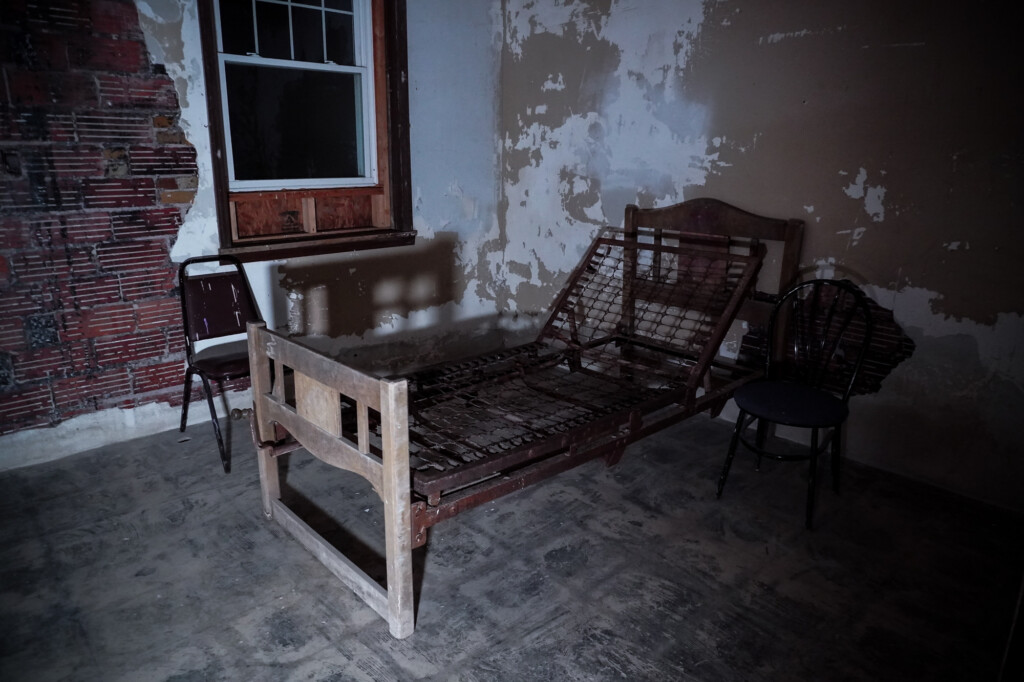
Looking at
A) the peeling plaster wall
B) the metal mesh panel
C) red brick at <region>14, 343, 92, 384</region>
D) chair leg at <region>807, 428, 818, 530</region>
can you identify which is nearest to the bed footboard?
the metal mesh panel

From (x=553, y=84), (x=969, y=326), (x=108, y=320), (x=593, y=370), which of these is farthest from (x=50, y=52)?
(x=969, y=326)

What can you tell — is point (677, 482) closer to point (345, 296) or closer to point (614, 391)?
point (614, 391)

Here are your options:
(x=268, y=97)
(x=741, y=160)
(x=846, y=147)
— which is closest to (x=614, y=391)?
(x=741, y=160)

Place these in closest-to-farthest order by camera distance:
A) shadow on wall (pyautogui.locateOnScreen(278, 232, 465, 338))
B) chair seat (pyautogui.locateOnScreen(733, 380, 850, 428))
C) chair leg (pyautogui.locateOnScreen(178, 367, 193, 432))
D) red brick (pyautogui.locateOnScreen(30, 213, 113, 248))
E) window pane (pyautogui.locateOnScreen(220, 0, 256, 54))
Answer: chair seat (pyautogui.locateOnScreen(733, 380, 850, 428)), red brick (pyautogui.locateOnScreen(30, 213, 113, 248)), chair leg (pyautogui.locateOnScreen(178, 367, 193, 432)), window pane (pyautogui.locateOnScreen(220, 0, 256, 54)), shadow on wall (pyautogui.locateOnScreen(278, 232, 465, 338))

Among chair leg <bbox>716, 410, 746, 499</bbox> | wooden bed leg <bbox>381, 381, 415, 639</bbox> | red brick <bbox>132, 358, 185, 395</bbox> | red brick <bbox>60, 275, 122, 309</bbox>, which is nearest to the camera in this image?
wooden bed leg <bbox>381, 381, 415, 639</bbox>

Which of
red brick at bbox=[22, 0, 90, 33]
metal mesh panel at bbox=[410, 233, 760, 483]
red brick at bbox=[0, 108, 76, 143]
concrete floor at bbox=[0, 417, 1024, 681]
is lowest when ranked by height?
concrete floor at bbox=[0, 417, 1024, 681]

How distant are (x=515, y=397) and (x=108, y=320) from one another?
2.16 m

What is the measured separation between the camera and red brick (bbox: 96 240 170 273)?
139 inches

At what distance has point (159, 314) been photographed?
147 inches

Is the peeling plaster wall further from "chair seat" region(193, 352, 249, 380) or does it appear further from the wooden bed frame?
"chair seat" region(193, 352, 249, 380)

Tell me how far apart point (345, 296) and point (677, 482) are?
8.00 feet

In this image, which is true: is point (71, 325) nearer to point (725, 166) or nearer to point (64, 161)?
point (64, 161)

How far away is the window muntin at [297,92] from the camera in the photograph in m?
3.94

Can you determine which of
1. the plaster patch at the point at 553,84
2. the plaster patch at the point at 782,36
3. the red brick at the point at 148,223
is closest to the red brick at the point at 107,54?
the red brick at the point at 148,223
